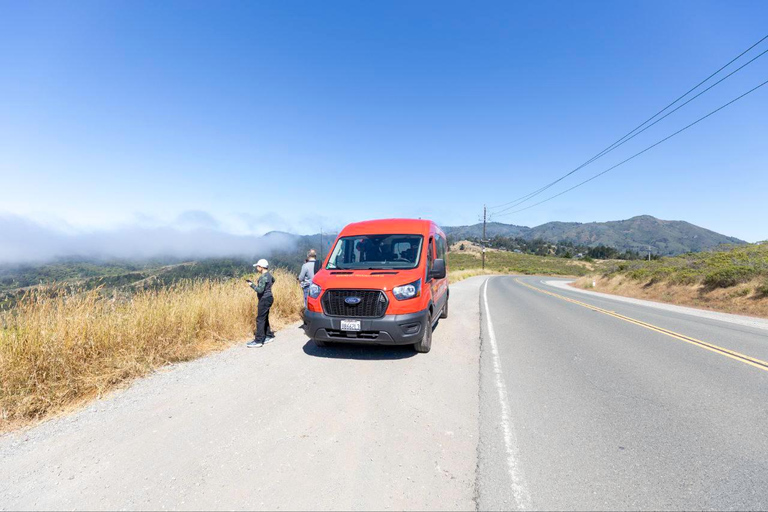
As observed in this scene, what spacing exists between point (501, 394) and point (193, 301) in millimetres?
5850

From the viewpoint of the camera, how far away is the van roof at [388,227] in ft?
22.8

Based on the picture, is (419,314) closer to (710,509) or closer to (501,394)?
(501,394)

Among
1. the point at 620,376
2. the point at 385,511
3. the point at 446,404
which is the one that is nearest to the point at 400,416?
the point at 446,404

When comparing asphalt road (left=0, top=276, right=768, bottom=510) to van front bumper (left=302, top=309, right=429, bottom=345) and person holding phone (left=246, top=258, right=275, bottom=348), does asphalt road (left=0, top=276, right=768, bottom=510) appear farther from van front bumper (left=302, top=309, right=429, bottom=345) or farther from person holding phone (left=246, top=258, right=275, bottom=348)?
person holding phone (left=246, top=258, right=275, bottom=348)

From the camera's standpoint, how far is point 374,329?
5.25 meters

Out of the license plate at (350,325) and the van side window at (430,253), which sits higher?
the van side window at (430,253)

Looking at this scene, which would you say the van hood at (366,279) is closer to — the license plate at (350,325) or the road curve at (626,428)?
the license plate at (350,325)

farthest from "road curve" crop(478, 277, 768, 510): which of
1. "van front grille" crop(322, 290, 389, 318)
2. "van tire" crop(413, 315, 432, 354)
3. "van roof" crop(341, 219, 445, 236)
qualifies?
"van roof" crop(341, 219, 445, 236)

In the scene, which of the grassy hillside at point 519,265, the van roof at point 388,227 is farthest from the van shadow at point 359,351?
the grassy hillside at point 519,265

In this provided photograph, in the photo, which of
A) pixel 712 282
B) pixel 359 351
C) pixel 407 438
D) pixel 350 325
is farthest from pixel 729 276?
pixel 407 438

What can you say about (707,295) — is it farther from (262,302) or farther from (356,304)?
(262,302)

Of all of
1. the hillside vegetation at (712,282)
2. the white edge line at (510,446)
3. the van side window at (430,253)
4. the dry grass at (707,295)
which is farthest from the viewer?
the hillside vegetation at (712,282)

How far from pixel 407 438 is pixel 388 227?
4.62m

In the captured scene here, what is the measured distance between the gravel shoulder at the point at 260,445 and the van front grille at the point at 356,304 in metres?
0.89
